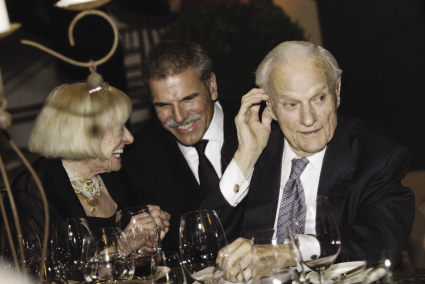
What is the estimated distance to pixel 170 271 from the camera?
206 cm

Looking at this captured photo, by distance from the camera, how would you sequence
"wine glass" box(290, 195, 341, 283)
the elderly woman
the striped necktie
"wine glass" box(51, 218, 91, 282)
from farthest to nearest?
the elderly woman → the striped necktie → "wine glass" box(51, 218, 91, 282) → "wine glass" box(290, 195, 341, 283)

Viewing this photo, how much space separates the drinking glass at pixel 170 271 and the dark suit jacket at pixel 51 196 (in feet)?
3.37

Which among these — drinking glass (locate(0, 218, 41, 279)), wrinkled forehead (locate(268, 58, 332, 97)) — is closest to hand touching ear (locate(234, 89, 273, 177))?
wrinkled forehead (locate(268, 58, 332, 97))

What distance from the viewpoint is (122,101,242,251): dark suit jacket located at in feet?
11.4

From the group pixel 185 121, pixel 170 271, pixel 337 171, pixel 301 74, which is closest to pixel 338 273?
pixel 170 271

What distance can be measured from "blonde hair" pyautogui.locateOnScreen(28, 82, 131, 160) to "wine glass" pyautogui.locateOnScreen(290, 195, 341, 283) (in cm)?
167

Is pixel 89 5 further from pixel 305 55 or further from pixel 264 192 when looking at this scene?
pixel 264 192

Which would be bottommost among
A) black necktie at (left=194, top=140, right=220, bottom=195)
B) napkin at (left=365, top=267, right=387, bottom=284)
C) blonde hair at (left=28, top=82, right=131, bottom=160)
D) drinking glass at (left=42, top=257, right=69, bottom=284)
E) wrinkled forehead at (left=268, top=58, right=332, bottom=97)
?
black necktie at (left=194, top=140, right=220, bottom=195)

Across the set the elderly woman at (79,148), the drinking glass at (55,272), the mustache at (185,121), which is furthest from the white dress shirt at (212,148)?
the drinking glass at (55,272)

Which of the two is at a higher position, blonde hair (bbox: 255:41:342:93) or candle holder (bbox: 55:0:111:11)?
candle holder (bbox: 55:0:111:11)

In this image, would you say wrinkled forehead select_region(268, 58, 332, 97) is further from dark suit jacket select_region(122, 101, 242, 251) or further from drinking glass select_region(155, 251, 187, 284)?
drinking glass select_region(155, 251, 187, 284)

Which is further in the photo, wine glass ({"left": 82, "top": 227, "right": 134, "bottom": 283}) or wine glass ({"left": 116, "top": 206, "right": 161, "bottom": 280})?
wine glass ({"left": 116, "top": 206, "right": 161, "bottom": 280})

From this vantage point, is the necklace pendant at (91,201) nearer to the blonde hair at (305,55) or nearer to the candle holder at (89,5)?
the blonde hair at (305,55)

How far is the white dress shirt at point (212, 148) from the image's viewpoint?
3.58 meters
